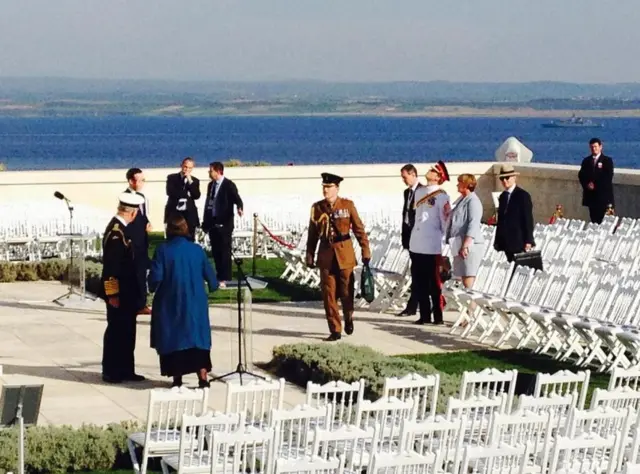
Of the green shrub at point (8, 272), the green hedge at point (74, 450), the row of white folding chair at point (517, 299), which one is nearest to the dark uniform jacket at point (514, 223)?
the row of white folding chair at point (517, 299)

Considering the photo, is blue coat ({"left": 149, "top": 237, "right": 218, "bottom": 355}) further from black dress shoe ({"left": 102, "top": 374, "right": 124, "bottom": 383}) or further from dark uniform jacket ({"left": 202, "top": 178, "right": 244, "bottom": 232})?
dark uniform jacket ({"left": 202, "top": 178, "right": 244, "bottom": 232})

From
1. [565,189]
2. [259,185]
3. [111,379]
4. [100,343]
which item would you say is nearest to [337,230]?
[100,343]

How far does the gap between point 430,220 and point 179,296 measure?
4.96m

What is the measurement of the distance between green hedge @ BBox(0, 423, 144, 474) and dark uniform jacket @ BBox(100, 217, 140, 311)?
283 centimetres

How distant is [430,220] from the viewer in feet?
56.4

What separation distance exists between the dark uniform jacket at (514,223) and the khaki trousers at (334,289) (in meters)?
2.11

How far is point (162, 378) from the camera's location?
14.4 m

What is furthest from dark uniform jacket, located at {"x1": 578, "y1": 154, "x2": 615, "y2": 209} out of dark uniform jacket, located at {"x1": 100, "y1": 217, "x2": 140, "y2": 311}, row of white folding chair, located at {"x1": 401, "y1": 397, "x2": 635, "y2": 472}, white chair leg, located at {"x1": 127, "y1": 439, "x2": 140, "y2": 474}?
white chair leg, located at {"x1": 127, "y1": 439, "x2": 140, "y2": 474}

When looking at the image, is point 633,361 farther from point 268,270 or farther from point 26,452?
point 268,270

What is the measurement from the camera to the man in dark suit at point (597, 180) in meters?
23.0

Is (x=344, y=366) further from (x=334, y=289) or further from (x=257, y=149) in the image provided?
(x=257, y=149)

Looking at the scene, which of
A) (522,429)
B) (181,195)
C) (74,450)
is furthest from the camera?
(181,195)

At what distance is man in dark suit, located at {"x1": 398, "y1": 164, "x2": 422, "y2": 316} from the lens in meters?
17.4

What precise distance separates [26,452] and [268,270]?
12.4m
